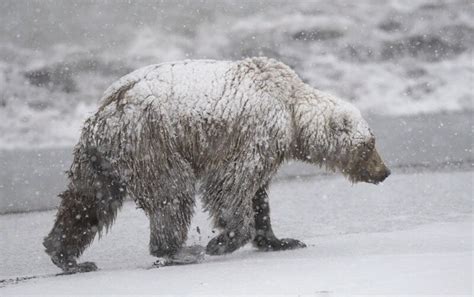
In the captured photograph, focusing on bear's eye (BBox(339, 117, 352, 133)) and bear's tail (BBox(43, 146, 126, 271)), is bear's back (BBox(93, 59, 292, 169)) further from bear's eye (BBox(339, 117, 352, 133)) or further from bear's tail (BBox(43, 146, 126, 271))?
bear's eye (BBox(339, 117, 352, 133))

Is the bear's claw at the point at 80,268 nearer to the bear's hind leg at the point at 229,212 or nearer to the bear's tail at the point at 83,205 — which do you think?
the bear's tail at the point at 83,205

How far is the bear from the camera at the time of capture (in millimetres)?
6371

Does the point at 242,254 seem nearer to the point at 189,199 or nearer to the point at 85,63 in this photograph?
the point at 189,199

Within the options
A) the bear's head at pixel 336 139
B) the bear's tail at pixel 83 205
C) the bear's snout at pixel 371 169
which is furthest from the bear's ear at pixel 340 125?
the bear's tail at pixel 83 205

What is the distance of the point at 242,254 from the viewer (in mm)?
7062

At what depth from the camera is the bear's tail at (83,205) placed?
6531 mm

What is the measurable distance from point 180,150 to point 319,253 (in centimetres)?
144

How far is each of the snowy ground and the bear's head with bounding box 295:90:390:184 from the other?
25.6 inches

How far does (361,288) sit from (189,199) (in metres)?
2.37

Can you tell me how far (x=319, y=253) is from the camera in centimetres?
662

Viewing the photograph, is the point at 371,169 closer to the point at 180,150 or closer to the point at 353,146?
the point at 353,146

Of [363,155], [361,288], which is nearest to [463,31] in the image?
[363,155]

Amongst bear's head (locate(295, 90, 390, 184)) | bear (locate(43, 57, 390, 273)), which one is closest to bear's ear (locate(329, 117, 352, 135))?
bear's head (locate(295, 90, 390, 184))

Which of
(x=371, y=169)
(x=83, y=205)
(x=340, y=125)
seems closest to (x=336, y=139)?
(x=340, y=125)
